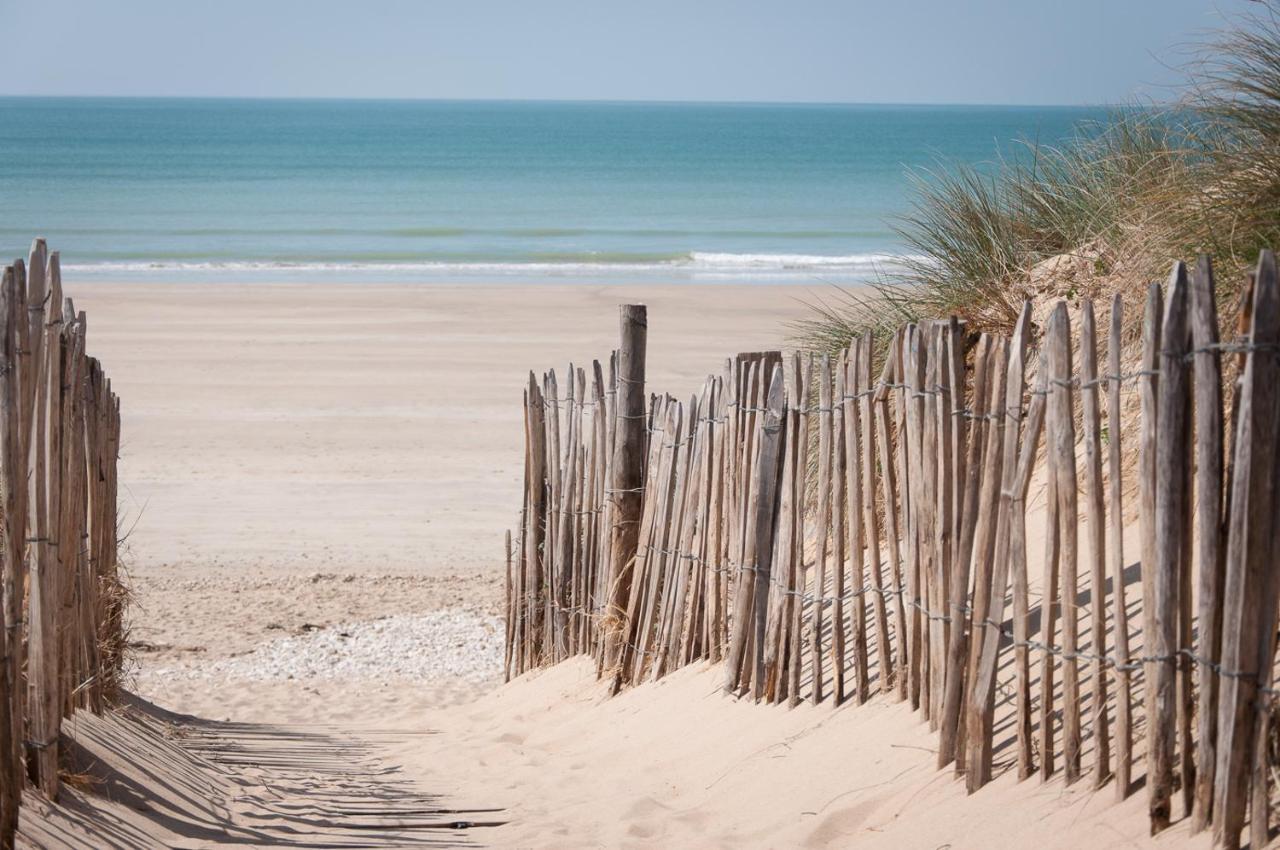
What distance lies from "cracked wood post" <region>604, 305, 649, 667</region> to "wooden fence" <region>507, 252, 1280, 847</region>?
0.5 inches

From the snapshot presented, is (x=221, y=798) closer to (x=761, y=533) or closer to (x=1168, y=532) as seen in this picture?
(x=761, y=533)

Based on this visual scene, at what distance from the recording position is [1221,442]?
2393 millimetres

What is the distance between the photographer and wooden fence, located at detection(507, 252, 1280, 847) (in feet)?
7.77

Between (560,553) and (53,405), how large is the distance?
109 inches

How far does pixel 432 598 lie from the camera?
25.1ft

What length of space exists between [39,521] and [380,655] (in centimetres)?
385

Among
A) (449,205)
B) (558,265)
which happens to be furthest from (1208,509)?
(449,205)

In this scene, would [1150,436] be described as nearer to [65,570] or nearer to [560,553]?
[65,570]

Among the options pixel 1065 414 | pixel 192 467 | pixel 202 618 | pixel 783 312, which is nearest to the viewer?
pixel 1065 414

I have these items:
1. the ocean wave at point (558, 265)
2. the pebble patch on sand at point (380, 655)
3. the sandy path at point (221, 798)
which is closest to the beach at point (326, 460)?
the pebble patch on sand at point (380, 655)

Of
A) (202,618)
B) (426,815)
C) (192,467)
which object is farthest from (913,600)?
(192,467)

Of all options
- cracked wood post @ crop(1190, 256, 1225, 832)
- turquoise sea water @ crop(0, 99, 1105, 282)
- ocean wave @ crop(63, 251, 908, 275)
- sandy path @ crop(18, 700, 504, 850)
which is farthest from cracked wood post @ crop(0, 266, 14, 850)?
ocean wave @ crop(63, 251, 908, 275)

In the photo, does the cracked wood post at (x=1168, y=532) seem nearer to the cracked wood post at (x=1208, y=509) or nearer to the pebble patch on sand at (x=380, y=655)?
the cracked wood post at (x=1208, y=509)

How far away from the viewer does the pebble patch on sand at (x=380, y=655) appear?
6.54 meters
